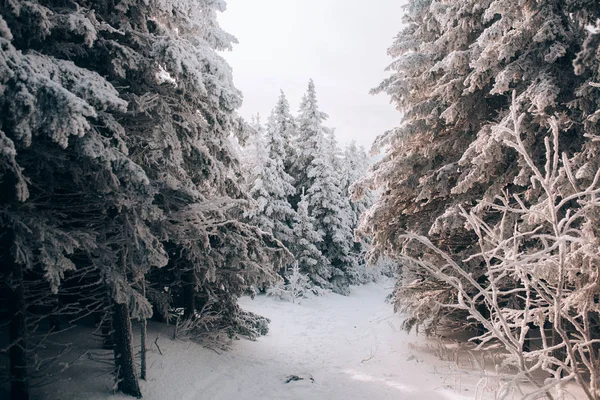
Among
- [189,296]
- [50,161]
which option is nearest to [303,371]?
[189,296]

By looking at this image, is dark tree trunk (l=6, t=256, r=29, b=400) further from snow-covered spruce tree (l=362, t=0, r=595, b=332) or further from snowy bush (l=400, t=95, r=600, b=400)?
snow-covered spruce tree (l=362, t=0, r=595, b=332)

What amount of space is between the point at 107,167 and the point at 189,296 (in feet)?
17.5

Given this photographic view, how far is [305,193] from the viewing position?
2512cm

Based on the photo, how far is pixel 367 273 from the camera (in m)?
29.5

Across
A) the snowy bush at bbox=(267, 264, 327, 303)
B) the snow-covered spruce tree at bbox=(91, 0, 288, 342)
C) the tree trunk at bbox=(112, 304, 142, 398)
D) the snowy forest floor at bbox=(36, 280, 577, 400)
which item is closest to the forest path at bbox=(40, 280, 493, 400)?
the snowy forest floor at bbox=(36, 280, 577, 400)

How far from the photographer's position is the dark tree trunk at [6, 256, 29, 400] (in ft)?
16.5

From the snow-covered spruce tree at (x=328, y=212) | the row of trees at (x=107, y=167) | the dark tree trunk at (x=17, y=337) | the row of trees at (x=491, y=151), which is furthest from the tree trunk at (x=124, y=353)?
the snow-covered spruce tree at (x=328, y=212)

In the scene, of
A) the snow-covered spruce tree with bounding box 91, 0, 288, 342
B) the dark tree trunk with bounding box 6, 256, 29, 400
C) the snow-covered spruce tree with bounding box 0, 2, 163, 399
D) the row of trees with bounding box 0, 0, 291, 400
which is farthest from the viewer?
the snow-covered spruce tree with bounding box 91, 0, 288, 342

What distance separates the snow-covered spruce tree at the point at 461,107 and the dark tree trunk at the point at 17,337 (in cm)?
567

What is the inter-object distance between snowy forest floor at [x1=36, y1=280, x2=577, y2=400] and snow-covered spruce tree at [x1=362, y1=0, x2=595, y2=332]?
51.6 inches

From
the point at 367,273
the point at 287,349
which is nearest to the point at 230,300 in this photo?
the point at 287,349

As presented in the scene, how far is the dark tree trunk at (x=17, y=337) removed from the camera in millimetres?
5039

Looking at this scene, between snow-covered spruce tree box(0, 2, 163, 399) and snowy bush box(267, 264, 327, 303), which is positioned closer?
snow-covered spruce tree box(0, 2, 163, 399)

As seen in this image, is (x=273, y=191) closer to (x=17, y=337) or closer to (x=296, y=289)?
(x=296, y=289)
